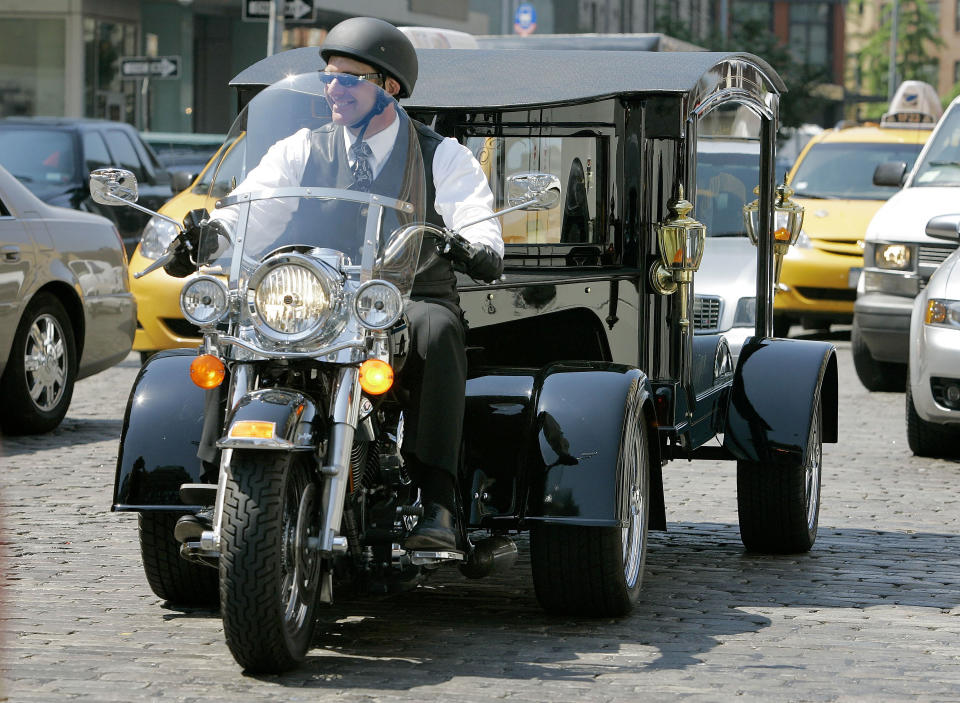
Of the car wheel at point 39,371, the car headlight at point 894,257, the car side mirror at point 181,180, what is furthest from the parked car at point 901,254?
the car wheel at point 39,371

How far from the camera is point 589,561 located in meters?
5.73

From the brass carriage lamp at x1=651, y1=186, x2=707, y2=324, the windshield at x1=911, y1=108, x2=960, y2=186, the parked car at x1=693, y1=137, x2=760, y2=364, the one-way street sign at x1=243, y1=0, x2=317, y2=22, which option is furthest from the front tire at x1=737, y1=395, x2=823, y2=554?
the one-way street sign at x1=243, y1=0, x2=317, y2=22

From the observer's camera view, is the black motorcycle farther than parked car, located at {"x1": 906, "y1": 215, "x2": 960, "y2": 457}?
No

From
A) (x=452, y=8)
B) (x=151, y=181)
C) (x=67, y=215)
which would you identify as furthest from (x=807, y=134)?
(x=67, y=215)

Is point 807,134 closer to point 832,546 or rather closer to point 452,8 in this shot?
point 452,8

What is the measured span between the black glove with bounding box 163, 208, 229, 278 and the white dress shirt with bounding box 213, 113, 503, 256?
5cm

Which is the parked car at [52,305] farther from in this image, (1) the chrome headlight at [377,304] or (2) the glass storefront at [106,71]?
(2) the glass storefront at [106,71]

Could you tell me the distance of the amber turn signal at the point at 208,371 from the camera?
5.18 m

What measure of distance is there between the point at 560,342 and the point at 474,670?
5.52 feet

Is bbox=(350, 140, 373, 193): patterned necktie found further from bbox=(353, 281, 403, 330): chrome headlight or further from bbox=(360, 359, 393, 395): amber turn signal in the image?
bbox=(360, 359, 393, 395): amber turn signal

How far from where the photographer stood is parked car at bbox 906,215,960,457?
10086 mm

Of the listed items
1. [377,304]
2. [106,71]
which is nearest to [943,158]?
[377,304]

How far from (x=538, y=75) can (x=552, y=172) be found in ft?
1.35

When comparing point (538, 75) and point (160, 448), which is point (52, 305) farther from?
point (160, 448)
